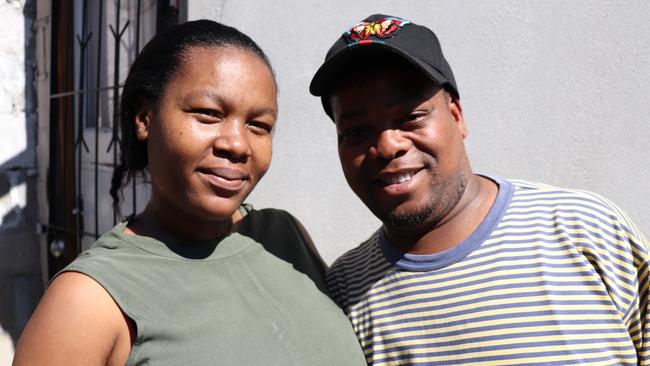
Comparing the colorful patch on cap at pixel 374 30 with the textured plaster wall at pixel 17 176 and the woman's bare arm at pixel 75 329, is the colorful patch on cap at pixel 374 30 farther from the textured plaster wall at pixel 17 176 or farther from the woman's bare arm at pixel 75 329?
the textured plaster wall at pixel 17 176

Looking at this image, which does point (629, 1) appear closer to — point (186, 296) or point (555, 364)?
point (555, 364)

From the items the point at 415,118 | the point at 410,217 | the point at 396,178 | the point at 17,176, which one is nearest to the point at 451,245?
the point at 410,217

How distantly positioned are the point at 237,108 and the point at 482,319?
81 cm

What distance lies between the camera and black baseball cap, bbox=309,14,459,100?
1502 millimetres

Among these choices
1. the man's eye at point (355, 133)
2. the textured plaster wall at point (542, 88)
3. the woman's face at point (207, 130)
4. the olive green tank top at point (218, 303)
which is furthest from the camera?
the textured plaster wall at point (542, 88)

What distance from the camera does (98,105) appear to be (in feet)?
11.8

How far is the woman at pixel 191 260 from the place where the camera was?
1.22 meters

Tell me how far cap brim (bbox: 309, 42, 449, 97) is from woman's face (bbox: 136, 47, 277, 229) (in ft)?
0.70

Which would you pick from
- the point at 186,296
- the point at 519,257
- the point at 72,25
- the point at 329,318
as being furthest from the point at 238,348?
the point at 72,25

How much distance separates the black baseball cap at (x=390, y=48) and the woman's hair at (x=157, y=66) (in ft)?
0.65

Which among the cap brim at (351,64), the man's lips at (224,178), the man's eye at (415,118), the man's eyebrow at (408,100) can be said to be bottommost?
the man's lips at (224,178)

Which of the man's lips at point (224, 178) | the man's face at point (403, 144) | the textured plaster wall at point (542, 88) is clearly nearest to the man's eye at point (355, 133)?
the man's face at point (403, 144)

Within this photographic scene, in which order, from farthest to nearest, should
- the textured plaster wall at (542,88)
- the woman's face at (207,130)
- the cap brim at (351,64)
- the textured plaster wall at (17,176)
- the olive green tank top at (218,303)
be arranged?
1. the textured plaster wall at (17,176)
2. the textured plaster wall at (542,88)
3. the cap brim at (351,64)
4. the woman's face at (207,130)
5. the olive green tank top at (218,303)

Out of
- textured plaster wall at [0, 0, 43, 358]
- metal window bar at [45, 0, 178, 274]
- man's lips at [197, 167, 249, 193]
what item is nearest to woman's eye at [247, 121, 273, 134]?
man's lips at [197, 167, 249, 193]
